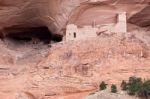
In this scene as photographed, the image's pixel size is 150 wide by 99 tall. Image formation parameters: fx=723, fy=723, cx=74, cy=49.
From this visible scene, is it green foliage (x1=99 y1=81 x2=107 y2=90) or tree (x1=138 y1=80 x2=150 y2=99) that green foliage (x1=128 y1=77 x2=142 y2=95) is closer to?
tree (x1=138 y1=80 x2=150 y2=99)

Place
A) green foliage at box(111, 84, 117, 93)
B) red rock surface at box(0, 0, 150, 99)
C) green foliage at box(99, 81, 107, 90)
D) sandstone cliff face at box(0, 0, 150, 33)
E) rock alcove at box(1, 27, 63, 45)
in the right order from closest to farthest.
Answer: green foliage at box(111, 84, 117, 93) < green foliage at box(99, 81, 107, 90) < red rock surface at box(0, 0, 150, 99) < sandstone cliff face at box(0, 0, 150, 33) < rock alcove at box(1, 27, 63, 45)

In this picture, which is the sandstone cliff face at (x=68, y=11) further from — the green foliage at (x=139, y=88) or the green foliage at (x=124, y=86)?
the green foliage at (x=139, y=88)

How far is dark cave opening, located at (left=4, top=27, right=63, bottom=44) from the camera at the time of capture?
682 inches

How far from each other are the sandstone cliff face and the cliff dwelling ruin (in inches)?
6.4

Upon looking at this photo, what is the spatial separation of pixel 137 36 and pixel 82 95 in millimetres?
1927

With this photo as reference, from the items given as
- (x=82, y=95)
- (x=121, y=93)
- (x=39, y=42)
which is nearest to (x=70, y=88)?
(x=82, y=95)

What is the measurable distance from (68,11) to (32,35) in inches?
82.6

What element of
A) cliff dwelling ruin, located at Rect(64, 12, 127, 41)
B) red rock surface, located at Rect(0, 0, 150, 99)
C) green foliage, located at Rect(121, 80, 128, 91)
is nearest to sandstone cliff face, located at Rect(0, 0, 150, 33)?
red rock surface, located at Rect(0, 0, 150, 99)

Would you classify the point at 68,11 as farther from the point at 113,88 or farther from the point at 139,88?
the point at 139,88

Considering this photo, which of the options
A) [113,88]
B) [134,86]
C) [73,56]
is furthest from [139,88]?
[73,56]

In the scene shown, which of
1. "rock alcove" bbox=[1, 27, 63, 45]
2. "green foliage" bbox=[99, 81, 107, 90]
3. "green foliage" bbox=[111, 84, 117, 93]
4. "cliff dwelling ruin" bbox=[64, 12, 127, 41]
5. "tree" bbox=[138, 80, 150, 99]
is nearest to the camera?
"tree" bbox=[138, 80, 150, 99]

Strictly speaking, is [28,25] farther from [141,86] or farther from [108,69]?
[141,86]

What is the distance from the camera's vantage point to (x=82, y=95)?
1434 cm

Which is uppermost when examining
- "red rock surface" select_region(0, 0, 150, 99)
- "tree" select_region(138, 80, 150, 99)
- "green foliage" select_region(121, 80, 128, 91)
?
"red rock surface" select_region(0, 0, 150, 99)
